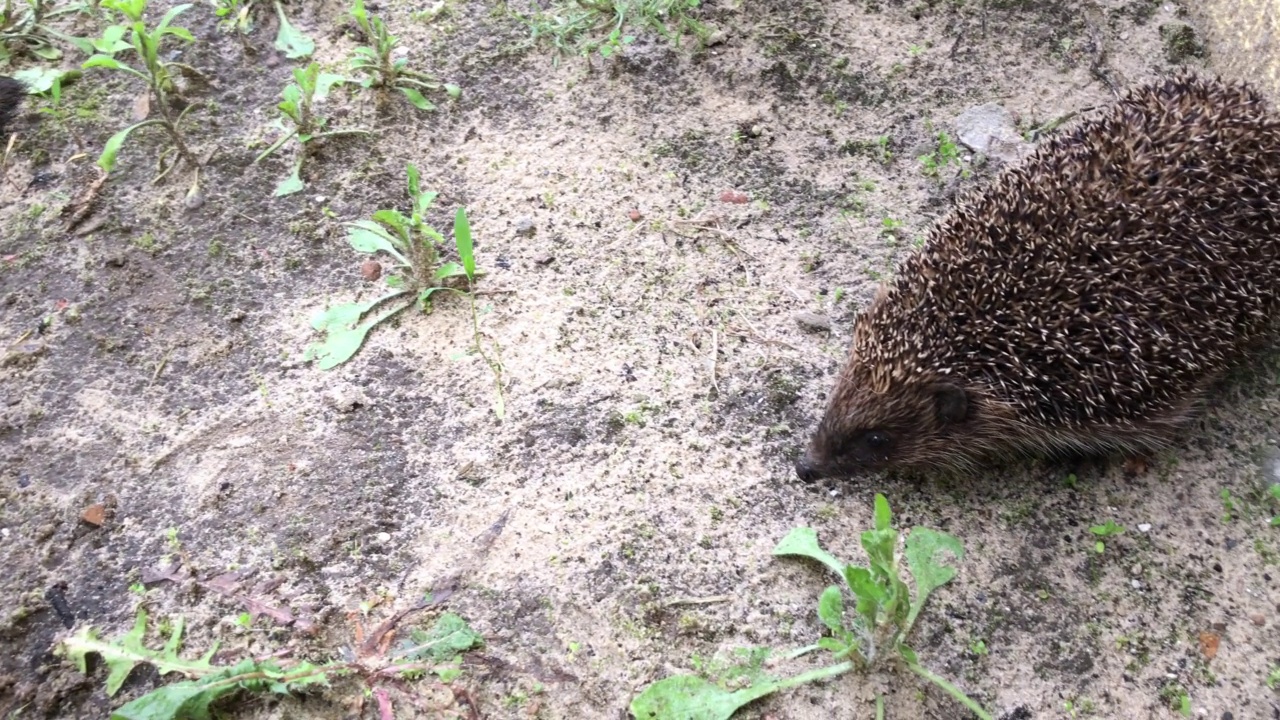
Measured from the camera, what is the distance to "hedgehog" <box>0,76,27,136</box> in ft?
13.6

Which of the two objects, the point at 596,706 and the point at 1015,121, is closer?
the point at 596,706

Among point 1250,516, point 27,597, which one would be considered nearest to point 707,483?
point 1250,516

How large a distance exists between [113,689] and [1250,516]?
3.63 m

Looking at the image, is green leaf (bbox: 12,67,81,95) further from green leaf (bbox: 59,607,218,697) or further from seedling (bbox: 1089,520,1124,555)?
seedling (bbox: 1089,520,1124,555)

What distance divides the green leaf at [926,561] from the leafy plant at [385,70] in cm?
301

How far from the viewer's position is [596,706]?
253cm

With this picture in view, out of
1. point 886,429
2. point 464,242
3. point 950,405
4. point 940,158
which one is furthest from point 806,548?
point 940,158

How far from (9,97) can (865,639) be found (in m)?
4.63

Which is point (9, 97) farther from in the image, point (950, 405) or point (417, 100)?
point (950, 405)

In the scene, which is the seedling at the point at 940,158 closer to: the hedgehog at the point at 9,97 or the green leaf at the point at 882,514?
the green leaf at the point at 882,514

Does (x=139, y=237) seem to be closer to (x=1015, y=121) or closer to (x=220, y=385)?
(x=220, y=385)

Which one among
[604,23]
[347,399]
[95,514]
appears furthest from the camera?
[604,23]

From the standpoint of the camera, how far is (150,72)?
12.4ft

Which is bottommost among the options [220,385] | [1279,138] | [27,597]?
[27,597]
